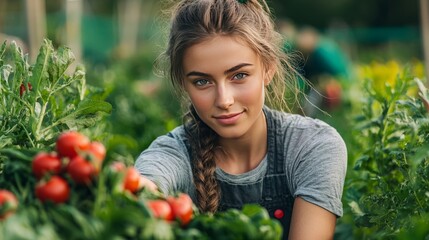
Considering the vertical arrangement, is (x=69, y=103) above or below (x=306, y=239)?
above

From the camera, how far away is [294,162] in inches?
132

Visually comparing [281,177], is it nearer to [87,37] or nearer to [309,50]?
[309,50]

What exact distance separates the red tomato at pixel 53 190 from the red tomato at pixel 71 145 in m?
0.10

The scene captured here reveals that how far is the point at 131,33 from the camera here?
93.6 feet

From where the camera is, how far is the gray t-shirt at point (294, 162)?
10.3 ft

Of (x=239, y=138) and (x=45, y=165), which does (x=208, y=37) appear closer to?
(x=239, y=138)

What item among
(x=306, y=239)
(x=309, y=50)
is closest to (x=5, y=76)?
(x=306, y=239)

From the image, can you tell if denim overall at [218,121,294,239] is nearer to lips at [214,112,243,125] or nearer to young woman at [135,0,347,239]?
young woman at [135,0,347,239]

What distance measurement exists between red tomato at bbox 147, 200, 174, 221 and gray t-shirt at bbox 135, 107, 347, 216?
826 mm

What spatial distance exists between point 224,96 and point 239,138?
0.44 meters

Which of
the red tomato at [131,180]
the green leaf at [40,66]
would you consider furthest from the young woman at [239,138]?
the red tomato at [131,180]

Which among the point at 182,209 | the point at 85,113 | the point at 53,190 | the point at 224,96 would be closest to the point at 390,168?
the point at 224,96

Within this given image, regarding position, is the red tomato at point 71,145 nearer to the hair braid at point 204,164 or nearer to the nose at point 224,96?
the nose at point 224,96

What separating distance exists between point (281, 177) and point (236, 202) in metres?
0.24
